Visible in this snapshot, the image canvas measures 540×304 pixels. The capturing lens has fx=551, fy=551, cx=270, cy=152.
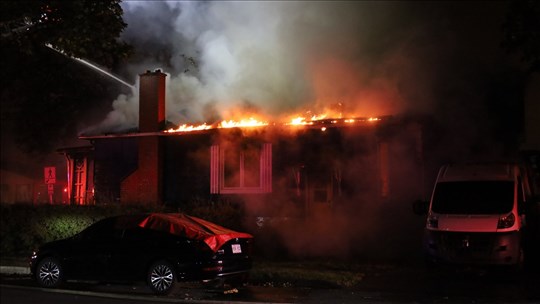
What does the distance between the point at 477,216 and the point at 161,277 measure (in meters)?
5.75

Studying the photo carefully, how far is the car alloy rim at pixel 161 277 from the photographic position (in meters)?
9.09

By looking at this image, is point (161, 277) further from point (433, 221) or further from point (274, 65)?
point (274, 65)

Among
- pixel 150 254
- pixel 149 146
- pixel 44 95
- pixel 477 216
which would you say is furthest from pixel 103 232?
pixel 44 95

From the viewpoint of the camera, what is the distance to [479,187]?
10758mm

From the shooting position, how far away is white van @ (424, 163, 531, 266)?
32.1 feet

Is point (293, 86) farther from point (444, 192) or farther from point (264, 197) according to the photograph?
point (444, 192)

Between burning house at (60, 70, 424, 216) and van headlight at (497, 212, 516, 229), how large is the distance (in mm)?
4297

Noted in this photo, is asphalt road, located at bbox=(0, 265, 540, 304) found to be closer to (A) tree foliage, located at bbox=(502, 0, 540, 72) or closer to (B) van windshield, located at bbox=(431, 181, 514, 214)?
(B) van windshield, located at bbox=(431, 181, 514, 214)

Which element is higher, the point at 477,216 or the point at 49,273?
the point at 477,216

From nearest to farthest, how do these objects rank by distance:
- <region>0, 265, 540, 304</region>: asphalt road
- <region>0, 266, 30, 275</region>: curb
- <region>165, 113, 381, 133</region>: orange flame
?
<region>0, 265, 540, 304</region>: asphalt road → <region>0, 266, 30, 275</region>: curb → <region>165, 113, 381, 133</region>: orange flame

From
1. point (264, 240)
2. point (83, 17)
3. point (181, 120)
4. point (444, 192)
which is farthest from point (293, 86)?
point (83, 17)

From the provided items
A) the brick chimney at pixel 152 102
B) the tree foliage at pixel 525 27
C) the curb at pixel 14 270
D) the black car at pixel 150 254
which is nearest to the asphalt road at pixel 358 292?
the black car at pixel 150 254

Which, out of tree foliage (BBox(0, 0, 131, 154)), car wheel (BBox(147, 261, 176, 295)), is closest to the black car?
car wheel (BBox(147, 261, 176, 295))

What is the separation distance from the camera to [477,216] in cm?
1010
